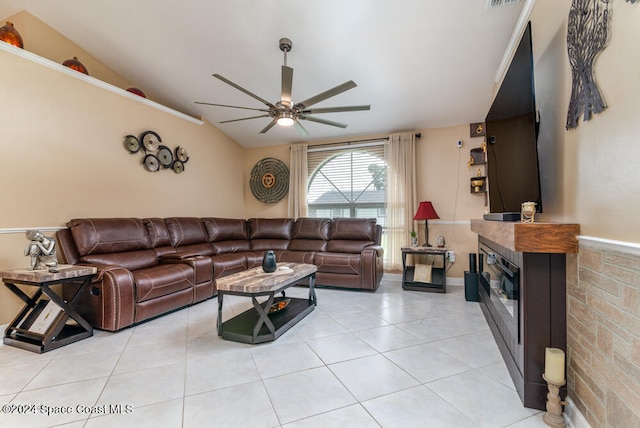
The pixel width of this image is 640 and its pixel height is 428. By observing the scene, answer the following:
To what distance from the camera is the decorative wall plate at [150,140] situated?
3900 mm

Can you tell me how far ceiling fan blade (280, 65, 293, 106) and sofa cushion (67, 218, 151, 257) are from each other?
2370 millimetres

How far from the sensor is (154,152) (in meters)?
4.06

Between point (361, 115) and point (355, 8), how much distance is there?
182 cm

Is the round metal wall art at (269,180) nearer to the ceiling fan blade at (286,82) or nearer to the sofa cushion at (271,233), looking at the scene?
the sofa cushion at (271,233)

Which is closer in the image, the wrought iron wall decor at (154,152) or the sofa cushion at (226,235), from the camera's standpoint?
the wrought iron wall decor at (154,152)

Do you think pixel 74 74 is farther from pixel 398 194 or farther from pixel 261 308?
pixel 398 194

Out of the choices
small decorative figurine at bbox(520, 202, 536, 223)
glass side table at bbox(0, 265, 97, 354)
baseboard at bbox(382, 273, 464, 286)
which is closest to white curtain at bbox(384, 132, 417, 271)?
baseboard at bbox(382, 273, 464, 286)

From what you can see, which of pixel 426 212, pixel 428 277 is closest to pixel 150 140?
pixel 426 212

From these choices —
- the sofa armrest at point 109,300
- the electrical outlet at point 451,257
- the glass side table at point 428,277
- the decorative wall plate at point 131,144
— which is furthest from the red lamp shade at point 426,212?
the decorative wall plate at point 131,144

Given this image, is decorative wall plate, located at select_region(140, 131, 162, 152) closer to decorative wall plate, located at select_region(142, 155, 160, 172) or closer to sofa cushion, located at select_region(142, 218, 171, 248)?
decorative wall plate, located at select_region(142, 155, 160, 172)

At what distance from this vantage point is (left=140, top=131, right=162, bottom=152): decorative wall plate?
3.90m

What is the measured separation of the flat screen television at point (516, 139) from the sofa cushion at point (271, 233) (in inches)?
128

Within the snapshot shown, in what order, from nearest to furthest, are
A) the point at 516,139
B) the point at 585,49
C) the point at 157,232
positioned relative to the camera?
the point at 585,49 → the point at 516,139 → the point at 157,232

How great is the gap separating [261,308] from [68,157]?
106 inches
